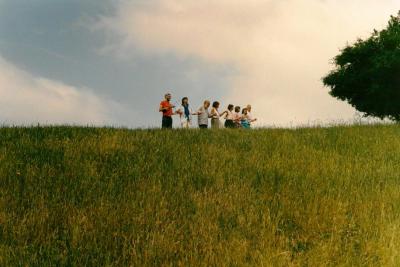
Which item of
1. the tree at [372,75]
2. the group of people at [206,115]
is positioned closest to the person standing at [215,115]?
A: the group of people at [206,115]

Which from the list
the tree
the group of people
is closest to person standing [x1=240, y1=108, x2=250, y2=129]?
the group of people

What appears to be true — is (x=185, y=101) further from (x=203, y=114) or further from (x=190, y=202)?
(x=190, y=202)

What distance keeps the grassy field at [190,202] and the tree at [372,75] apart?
26711mm

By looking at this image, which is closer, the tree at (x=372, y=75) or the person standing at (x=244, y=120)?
the person standing at (x=244, y=120)

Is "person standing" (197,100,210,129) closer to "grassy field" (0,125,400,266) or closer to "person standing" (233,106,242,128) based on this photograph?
"person standing" (233,106,242,128)

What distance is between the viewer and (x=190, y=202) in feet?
24.7

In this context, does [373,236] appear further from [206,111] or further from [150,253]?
[206,111]

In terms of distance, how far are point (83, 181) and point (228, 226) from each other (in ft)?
9.16

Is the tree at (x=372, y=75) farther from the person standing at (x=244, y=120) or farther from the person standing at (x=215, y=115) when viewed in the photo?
the person standing at (x=215, y=115)

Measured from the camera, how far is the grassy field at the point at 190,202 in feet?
19.1

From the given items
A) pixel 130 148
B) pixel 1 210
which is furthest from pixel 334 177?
pixel 1 210

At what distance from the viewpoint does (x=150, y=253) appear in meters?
5.62

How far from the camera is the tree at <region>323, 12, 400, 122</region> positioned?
36938mm

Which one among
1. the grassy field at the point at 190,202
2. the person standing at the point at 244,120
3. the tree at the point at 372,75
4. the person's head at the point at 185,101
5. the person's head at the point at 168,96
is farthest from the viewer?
the tree at the point at 372,75
